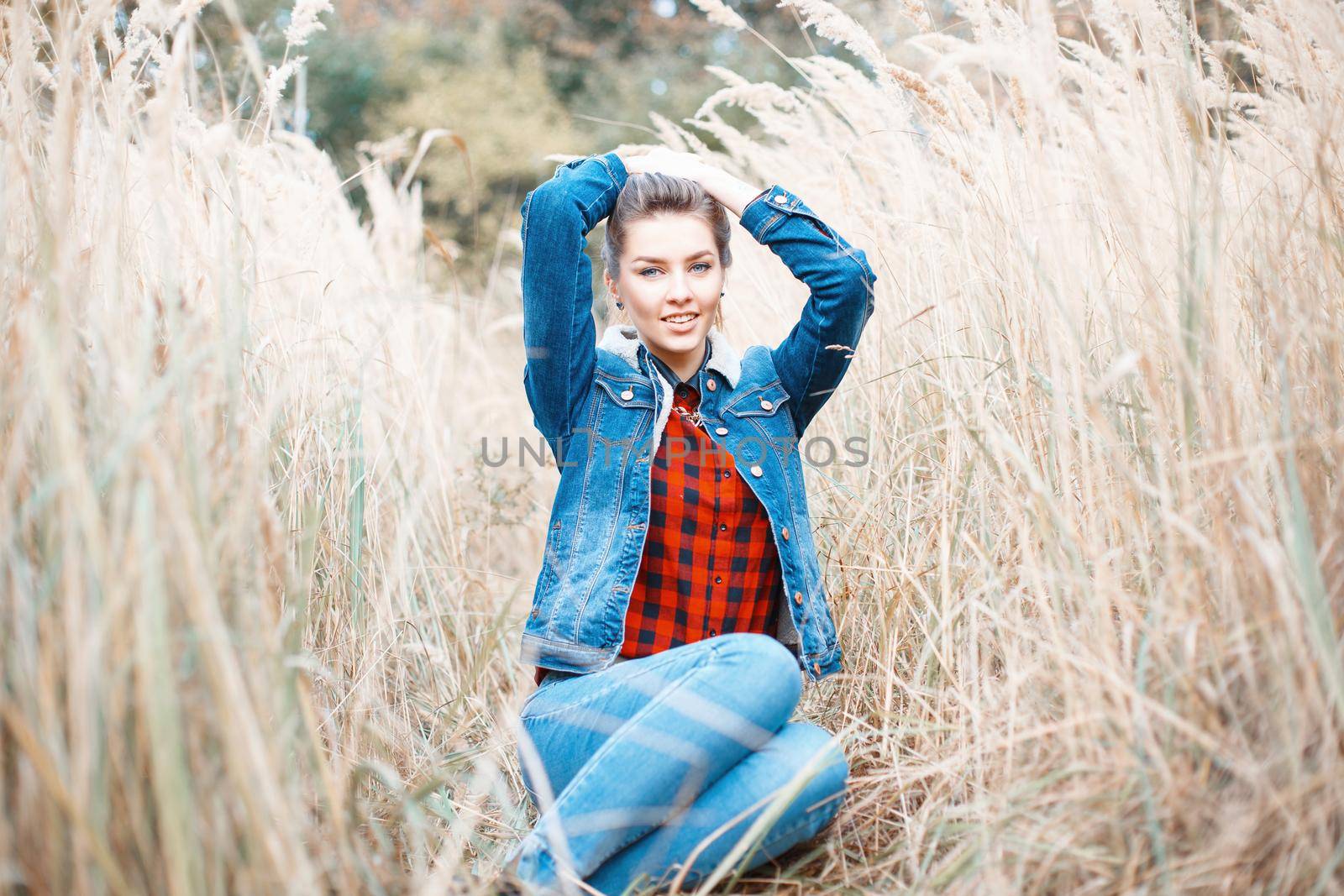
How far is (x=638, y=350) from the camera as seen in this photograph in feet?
5.56

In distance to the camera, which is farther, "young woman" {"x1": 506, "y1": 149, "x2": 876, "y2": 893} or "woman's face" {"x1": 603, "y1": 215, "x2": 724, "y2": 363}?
"woman's face" {"x1": 603, "y1": 215, "x2": 724, "y2": 363}

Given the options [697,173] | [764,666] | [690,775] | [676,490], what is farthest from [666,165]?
[690,775]

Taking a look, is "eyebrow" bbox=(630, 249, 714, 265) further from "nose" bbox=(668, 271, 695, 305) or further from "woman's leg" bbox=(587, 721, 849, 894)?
"woman's leg" bbox=(587, 721, 849, 894)


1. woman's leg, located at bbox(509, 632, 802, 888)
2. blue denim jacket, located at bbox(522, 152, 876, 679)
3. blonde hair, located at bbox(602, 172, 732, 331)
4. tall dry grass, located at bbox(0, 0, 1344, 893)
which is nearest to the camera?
tall dry grass, located at bbox(0, 0, 1344, 893)

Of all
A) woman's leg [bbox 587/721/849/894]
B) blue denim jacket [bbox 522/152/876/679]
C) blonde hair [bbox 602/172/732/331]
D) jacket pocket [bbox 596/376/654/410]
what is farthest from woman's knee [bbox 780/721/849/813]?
blonde hair [bbox 602/172/732/331]

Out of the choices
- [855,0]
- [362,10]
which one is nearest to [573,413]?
[855,0]

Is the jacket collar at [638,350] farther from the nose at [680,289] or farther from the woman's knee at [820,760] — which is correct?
the woman's knee at [820,760]

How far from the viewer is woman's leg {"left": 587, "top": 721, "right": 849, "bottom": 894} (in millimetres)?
1351

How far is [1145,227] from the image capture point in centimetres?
156

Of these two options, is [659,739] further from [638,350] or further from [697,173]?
[697,173]

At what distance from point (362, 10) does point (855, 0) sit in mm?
5659

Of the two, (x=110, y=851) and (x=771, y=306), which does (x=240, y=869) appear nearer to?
(x=110, y=851)

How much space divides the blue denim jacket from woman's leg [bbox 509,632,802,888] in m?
0.13

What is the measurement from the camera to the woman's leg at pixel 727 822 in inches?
53.2
